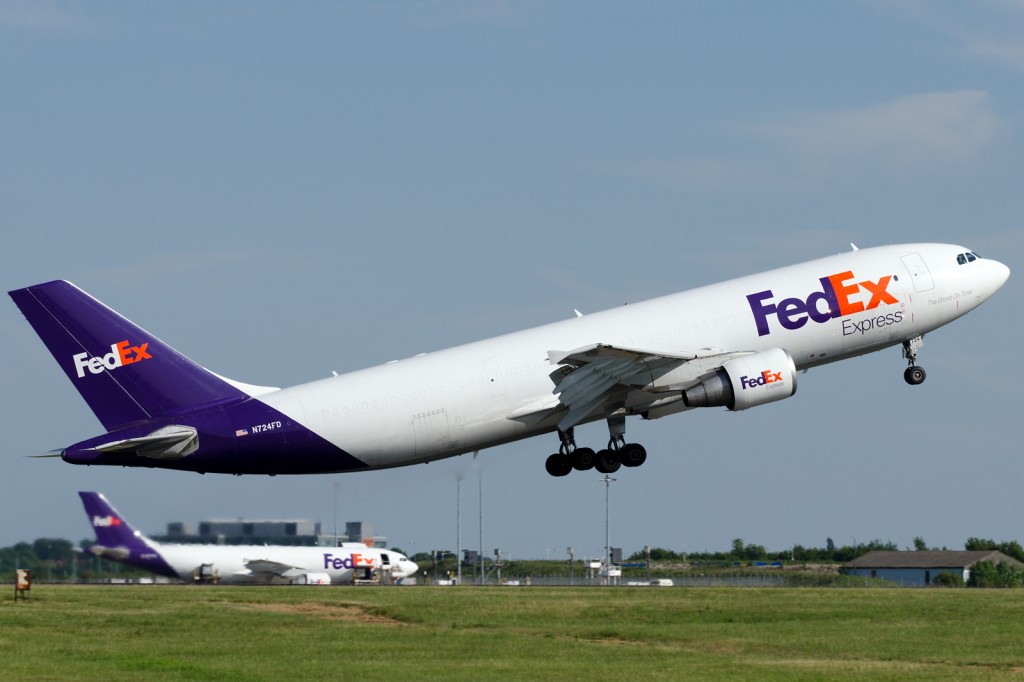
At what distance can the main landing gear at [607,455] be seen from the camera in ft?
182

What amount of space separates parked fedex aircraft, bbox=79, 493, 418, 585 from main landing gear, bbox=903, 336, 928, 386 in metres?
48.1

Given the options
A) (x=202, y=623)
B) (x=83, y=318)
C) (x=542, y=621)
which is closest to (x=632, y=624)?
(x=542, y=621)

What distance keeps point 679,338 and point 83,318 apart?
20.8 m

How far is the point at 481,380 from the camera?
52125 millimetres

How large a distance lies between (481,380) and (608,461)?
6.49 m

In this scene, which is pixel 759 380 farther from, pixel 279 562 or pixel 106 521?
pixel 279 562

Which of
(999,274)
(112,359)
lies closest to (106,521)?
(112,359)

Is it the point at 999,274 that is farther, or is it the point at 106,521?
the point at 106,521

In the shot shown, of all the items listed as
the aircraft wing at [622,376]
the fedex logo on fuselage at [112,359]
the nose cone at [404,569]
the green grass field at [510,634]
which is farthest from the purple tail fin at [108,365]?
the nose cone at [404,569]

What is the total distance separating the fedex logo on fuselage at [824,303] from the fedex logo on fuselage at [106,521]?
5342cm

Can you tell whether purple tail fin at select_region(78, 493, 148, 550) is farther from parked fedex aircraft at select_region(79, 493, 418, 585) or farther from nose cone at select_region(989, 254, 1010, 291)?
nose cone at select_region(989, 254, 1010, 291)

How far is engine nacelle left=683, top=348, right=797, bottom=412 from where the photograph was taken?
2066 inches

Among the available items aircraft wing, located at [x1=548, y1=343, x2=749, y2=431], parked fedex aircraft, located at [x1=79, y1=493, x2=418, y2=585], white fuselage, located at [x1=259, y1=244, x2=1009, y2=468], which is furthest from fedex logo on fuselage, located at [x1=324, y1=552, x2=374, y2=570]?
aircraft wing, located at [x1=548, y1=343, x2=749, y2=431]

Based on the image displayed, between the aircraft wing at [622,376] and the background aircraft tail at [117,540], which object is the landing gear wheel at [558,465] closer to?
the aircraft wing at [622,376]
